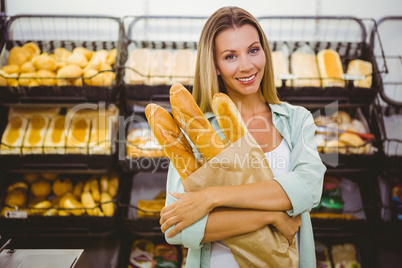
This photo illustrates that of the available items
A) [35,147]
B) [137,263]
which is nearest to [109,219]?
[137,263]

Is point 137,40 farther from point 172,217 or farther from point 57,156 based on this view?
point 172,217

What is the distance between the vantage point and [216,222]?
81 cm

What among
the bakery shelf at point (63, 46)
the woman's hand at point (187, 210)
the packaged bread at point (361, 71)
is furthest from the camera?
the packaged bread at point (361, 71)

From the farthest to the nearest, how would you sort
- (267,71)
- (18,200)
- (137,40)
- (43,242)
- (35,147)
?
(137,40) → (43,242) → (18,200) → (35,147) → (267,71)

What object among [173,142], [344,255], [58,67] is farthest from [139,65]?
[344,255]

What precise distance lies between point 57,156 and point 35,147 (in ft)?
0.47

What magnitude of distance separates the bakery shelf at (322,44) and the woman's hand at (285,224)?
123 centimetres

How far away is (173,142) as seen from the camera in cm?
84

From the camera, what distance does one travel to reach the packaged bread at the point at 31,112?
7.04ft

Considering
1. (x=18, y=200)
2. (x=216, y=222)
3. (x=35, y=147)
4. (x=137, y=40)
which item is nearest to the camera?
(x=216, y=222)

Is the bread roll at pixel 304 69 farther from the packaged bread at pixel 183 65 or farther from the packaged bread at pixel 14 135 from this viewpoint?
the packaged bread at pixel 14 135

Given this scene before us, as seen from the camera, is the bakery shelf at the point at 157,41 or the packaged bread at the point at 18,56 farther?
the packaged bread at the point at 18,56

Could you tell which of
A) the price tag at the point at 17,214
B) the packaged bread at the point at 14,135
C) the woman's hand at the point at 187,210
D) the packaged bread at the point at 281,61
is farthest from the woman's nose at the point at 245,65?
the price tag at the point at 17,214

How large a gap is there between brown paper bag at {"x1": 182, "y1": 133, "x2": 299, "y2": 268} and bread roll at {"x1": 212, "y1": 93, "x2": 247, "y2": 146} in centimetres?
3
